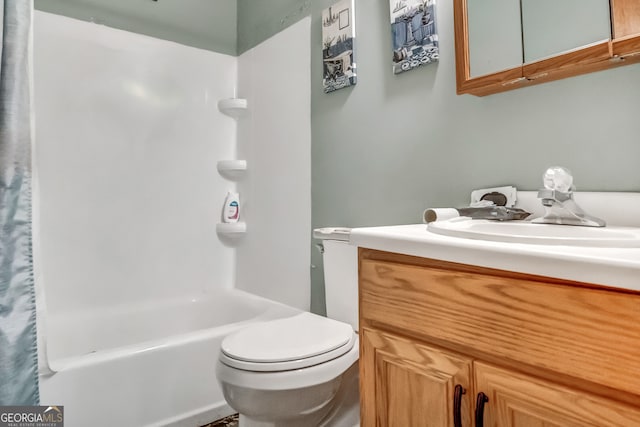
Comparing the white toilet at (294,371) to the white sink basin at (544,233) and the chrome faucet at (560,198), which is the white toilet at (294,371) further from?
the chrome faucet at (560,198)

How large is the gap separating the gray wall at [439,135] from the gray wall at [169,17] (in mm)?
565

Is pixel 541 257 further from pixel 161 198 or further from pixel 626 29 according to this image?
pixel 161 198

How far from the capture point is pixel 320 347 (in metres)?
1.13

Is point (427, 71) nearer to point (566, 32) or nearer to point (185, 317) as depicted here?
point (566, 32)

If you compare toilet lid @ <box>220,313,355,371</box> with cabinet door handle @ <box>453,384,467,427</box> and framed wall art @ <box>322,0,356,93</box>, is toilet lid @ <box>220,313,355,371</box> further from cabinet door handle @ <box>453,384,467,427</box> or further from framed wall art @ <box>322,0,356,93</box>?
framed wall art @ <box>322,0,356,93</box>

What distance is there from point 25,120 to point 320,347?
121 centimetres

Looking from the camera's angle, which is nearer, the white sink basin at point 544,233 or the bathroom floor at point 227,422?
the white sink basin at point 544,233

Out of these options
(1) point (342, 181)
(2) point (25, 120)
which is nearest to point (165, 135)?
(2) point (25, 120)

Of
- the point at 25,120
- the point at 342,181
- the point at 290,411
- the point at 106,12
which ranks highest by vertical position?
the point at 106,12

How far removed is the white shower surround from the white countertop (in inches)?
46.8

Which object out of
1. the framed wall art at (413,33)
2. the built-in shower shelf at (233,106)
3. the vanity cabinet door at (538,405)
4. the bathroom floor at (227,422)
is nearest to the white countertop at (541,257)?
the vanity cabinet door at (538,405)

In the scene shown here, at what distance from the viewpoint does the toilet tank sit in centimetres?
140

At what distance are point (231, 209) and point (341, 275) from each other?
1.13 m

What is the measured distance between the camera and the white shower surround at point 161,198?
181 cm
